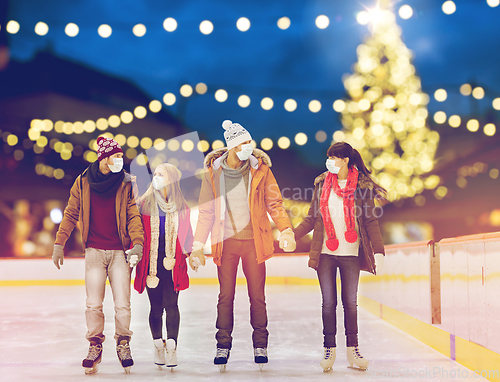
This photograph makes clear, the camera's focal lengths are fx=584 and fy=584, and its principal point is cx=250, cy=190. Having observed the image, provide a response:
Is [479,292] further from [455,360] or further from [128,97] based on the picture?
[128,97]

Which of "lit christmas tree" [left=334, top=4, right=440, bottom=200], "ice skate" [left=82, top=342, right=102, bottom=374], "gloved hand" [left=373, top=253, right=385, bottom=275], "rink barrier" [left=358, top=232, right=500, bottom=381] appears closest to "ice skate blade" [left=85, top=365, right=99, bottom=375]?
"ice skate" [left=82, top=342, right=102, bottom=374]

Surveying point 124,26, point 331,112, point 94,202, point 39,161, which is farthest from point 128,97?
point 94,202

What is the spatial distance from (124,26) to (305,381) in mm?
7459

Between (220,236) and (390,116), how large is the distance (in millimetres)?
14201

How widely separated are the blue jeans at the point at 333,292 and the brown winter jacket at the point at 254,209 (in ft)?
1.24

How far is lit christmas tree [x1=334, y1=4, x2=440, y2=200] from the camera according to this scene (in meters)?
16.7

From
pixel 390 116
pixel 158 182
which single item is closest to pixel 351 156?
pixel 158 182

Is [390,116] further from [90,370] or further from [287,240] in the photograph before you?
[90,370]

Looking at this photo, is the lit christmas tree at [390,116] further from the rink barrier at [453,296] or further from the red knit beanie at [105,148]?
the red knit beanie at [105,148]

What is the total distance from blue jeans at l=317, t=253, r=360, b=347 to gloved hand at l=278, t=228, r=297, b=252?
25 centimetres

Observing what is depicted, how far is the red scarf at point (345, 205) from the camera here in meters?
3.90

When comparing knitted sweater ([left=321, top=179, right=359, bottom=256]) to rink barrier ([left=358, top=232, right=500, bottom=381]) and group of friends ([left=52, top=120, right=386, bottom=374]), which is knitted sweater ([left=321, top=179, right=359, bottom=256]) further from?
rink barrier ([left=358, top=232, right=500, bottom=381])

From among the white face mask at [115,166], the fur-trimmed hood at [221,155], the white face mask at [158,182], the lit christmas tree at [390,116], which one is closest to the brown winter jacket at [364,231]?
the fur-trimmed hood at [221,155]

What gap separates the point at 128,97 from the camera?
63.3ft
